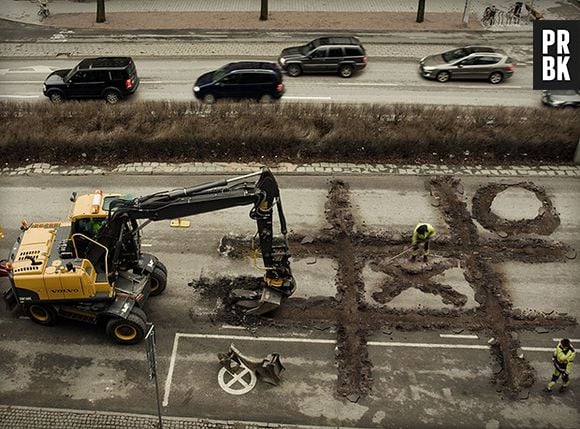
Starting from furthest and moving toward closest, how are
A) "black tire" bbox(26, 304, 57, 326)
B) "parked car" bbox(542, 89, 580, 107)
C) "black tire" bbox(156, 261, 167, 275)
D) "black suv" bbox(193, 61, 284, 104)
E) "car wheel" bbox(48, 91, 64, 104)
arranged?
"car wheel" bbox(48, 91, 64, 104), "black suv" bbox(193, 61, 284, 104), "parked car" bbox(542, 89, 580, 107), "black tire" bbox(156, 261, 167, 275), "black tire" bbox(26, 304, 57, 326)

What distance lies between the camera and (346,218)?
66.1ft

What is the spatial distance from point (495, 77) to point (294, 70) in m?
9.96

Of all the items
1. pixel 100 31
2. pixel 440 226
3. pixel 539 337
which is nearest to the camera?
pixel 539 337

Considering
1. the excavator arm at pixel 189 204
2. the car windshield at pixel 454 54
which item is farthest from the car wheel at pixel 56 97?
the car windshield at pixel 454 54

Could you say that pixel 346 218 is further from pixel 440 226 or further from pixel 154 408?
pixel 154 408

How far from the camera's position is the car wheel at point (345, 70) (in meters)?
30.0

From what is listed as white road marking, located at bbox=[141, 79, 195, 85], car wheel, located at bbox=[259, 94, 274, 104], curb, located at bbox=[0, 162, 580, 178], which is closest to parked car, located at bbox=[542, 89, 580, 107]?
curb, located at bbox=[0, 162, 580, 178]

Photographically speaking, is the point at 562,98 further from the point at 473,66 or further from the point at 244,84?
the point at 244,84

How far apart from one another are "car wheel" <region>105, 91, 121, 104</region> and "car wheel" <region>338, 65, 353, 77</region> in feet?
35.7

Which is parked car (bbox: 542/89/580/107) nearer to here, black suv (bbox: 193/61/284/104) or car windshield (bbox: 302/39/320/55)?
car windshield (bbox: 302/39/320/55)

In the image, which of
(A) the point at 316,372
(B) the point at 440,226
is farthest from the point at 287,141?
(A) the point at 316,372

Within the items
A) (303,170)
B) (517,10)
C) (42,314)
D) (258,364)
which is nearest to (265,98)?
(303,170)

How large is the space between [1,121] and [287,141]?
11494 millimetres

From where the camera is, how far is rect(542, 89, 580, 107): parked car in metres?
26.5
